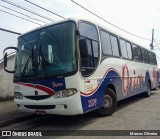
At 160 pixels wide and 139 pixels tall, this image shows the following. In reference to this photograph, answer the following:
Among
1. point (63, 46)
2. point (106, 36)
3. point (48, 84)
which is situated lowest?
point (48, 84)

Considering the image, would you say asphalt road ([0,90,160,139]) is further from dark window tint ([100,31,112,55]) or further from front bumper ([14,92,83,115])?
dark window tint ([100,31,112,55])

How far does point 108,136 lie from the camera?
19.1 ft

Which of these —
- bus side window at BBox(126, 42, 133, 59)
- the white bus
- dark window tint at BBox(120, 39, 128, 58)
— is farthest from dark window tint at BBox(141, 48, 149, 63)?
the white bus

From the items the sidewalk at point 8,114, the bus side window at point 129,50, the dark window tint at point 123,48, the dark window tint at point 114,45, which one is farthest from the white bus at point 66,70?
the bus side window at point 129,50

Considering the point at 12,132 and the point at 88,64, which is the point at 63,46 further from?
the point at 12,132

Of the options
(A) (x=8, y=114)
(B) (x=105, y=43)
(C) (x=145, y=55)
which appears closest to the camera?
(B) (x=105, y=43)

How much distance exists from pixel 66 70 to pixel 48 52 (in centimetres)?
85

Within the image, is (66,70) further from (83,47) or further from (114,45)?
(114,45)

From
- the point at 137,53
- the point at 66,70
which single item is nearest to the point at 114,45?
the point at 66,70

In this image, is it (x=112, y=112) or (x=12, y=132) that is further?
(x=112, y=112)

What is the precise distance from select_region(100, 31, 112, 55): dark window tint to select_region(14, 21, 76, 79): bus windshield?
1831 millimetres

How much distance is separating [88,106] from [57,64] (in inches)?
56.6

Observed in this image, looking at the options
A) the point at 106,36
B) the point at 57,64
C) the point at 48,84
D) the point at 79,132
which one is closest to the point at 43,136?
the point at 79,132

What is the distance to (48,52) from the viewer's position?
688 cm
